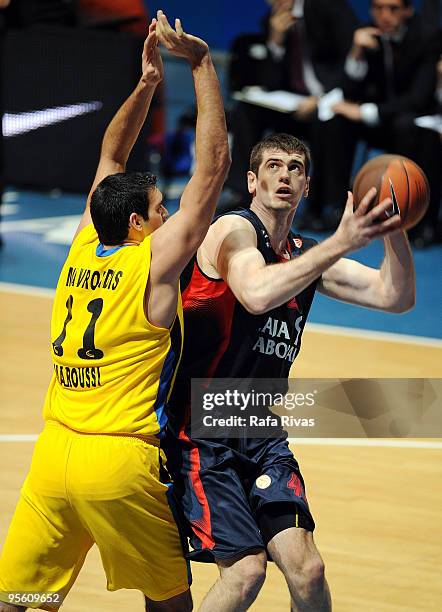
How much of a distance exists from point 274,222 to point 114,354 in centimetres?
95

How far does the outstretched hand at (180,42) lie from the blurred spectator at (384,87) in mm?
9524

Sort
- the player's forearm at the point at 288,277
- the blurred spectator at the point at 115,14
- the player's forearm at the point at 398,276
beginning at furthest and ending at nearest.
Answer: the blurred spectator at the point at 115,14
the player's forearm at the point at 398,276
the player's forearm at the point at 288,277

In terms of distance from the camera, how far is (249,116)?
1506 centimetres

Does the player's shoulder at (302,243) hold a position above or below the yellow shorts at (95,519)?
above

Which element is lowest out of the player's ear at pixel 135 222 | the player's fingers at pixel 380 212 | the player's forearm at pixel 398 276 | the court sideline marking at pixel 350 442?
the court sideline marking at pixel 350 442

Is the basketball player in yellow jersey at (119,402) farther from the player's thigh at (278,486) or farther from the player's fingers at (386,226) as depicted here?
the player's fingers at (386,226)

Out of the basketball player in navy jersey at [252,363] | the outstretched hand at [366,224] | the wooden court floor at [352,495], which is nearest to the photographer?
the outstretched hand at [366,224]

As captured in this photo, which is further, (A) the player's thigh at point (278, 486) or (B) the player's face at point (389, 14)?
(B) the player's face at point (389, 14)

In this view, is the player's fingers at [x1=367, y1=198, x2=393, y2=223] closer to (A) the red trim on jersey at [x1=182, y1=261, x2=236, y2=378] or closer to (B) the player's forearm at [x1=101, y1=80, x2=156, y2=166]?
(A) the red trim on jersey at [x1=182, y1=261, x2=236, y2=378]

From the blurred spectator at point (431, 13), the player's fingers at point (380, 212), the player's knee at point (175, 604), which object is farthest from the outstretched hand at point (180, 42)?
the blurred spectator at point (431, 13)

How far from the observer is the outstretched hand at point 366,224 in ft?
14.9

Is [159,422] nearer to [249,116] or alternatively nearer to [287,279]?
[287,279]

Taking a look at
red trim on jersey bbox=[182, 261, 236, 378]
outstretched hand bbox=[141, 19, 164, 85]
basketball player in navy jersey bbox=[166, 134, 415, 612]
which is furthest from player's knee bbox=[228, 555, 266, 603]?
outstretched hand bbox=[141, 19, 164, 85]

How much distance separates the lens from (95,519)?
4918 millimetres
